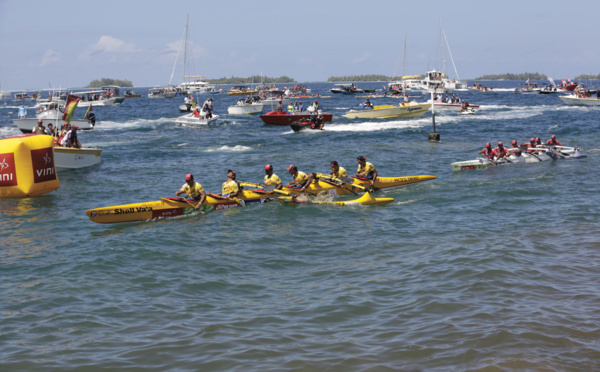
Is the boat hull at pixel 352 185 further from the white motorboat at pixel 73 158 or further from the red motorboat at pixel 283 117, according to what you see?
the red motorboat at pixel 283 117

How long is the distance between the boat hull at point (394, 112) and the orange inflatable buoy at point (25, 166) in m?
37.4

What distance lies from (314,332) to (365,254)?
5.04 meters

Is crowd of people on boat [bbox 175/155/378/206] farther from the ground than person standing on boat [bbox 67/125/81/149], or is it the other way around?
person standing on boat [bbox 67/125/81/149]

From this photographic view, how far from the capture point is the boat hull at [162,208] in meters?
17.4

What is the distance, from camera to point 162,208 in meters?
18.5

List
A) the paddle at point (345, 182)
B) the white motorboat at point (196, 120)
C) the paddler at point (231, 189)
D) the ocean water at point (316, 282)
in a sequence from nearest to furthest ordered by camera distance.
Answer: the ocean water at point (316, 282) < the paddler at point (231, 189) < the paddle at point (345, 182) < the white motorboat at point (196, 120)

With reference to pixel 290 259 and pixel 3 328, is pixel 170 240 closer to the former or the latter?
pixel 290 259

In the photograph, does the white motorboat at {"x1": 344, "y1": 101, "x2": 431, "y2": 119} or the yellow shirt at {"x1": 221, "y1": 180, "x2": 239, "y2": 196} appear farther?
the white motorboat at {"x1": 344, "y1": 101, "x2": 431, "y2": 119}

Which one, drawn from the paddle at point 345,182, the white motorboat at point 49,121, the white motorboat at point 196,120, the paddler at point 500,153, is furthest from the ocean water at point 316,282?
the white motorboat at point 196,120

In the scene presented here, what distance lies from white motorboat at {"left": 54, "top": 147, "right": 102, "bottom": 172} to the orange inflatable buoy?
18.2 ft

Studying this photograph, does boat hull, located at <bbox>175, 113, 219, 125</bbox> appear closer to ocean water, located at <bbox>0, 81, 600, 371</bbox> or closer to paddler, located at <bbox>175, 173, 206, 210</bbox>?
ocean water, located at <bbox>0, 81, 600, 371</bbox>

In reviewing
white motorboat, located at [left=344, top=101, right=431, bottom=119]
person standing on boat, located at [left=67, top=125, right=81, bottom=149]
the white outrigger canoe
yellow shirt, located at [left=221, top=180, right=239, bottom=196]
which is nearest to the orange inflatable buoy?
person standing on boat, located at [left=67, top=125, right=81, bottom=149]

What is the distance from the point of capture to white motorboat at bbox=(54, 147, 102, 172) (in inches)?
1101

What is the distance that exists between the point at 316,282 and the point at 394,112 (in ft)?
145
